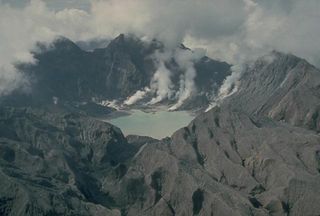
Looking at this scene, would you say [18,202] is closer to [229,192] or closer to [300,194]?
[229,192]

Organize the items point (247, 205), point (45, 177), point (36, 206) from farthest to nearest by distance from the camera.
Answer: point (45, 177) < point (247, 205) < point (36, 206)

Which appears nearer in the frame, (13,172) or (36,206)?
(36,206)

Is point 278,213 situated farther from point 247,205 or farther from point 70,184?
point 70,184

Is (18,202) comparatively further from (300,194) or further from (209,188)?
(300,194)

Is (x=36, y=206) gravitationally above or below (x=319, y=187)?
below

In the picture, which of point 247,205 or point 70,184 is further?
point 70,184

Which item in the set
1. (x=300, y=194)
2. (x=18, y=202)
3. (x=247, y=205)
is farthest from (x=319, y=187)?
(x=18, y=202)

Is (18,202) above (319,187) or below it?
below

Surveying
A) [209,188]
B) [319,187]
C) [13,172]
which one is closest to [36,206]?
[13,172]

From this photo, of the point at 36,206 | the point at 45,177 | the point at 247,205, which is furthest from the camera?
the point at 45,177
